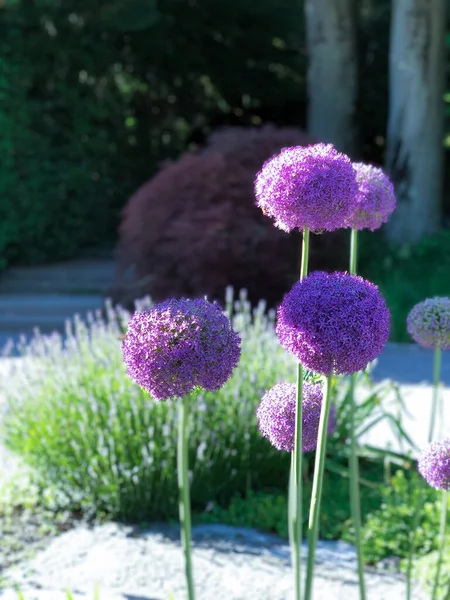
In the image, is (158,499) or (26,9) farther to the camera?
(26,9)

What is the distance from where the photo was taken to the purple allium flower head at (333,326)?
1162 millimetres

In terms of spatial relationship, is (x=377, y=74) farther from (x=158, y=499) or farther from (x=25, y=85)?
(x=158, y=499)

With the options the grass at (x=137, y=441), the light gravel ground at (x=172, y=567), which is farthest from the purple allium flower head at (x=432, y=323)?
the grass at (x=137, y=441)

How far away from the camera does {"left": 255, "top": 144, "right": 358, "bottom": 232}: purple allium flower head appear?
131cm

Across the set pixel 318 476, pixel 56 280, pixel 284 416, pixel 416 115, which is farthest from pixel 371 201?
pixel 56 280

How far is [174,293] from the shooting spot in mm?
8203

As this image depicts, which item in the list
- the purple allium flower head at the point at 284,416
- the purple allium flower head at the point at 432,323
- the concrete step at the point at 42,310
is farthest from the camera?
the concrete step at the point at 42,310

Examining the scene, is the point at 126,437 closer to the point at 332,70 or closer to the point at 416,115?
the point at 416,115

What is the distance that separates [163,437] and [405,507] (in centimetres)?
108

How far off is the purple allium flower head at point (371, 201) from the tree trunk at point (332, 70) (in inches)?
358

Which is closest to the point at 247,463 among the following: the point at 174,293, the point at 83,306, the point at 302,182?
the point at 302,182

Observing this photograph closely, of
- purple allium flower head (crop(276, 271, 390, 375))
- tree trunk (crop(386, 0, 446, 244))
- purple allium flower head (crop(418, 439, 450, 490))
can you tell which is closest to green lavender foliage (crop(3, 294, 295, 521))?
purple allium flower head (crop(418, 439, 450, 490))

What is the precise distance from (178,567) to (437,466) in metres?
1.79

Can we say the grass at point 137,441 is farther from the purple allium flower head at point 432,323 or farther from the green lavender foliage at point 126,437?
the purple allium flower head at point 432,323
